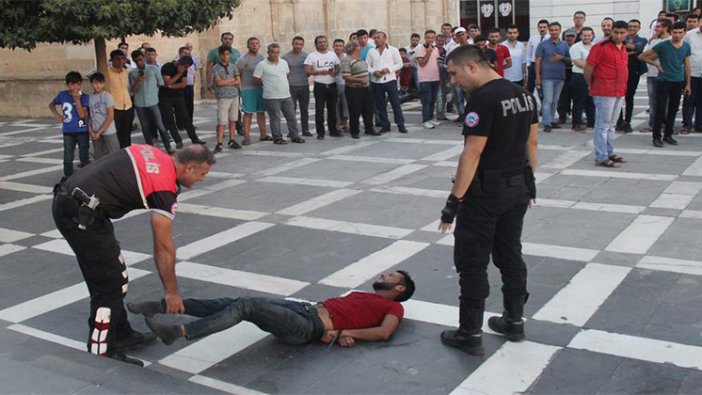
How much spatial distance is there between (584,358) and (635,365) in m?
0.28

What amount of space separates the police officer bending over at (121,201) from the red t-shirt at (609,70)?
665 centimetres

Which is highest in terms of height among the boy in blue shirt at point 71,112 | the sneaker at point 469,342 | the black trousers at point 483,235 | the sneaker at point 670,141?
the boy in blue shirt at point 71,112

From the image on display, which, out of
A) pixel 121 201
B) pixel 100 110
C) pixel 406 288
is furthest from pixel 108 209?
pixel 100 110

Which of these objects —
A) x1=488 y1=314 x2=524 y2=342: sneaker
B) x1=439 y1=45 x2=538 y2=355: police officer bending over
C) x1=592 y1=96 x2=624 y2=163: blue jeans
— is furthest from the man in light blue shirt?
x1=439 y1=45 x2=538 y2=355: police officer bending over

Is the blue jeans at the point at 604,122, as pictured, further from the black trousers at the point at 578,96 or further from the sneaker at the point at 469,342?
the sneaker at the point at 469,342

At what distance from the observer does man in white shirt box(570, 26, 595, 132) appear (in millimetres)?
12742

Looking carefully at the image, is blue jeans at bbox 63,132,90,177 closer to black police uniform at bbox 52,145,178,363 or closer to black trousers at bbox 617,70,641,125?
black police uniform at bbox 52,145,178,363

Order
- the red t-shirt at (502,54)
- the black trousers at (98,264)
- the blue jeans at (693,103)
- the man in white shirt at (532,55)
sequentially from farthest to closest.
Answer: the man in white shirt at (532,55) < the red t-shirt at (502,54) < the blue jeans at (693,103) < the black trousers at (98,264)

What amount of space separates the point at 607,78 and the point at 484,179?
595 centimetres

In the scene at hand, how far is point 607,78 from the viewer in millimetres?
9953

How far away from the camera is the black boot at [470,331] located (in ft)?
15.8

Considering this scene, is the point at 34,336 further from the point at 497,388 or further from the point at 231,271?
the point at 497,388

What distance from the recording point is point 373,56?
1355 centimetres

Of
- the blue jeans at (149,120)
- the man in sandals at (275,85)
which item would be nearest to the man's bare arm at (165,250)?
the blue jeans at (149,120)
